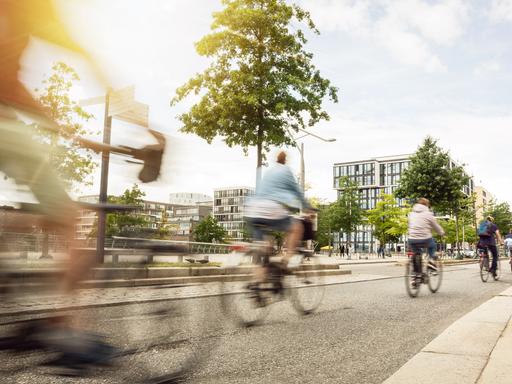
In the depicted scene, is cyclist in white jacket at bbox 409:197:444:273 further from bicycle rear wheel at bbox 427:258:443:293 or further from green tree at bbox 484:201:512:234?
green tree at bbox 484:201:512:234

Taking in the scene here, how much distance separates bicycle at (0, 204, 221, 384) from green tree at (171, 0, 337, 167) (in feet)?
44.8

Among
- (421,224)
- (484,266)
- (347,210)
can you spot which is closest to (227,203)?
(347,210)

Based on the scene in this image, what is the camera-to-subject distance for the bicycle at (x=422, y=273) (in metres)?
8.38

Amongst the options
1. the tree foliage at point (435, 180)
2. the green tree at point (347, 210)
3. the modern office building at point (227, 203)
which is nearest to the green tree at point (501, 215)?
the green tree at point (347, 210)

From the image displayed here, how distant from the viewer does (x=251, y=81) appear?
1689cm

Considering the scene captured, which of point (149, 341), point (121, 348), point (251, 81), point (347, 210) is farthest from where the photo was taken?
point (347, 210)

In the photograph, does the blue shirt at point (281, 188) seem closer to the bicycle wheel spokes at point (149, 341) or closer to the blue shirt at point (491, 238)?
the bicycle wheel spokes at point (149, 341)

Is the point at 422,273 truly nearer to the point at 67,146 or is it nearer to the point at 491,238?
the point at 491,238

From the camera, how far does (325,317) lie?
588 cm

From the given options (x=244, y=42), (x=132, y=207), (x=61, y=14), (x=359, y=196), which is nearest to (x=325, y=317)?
(x=132, y=207)

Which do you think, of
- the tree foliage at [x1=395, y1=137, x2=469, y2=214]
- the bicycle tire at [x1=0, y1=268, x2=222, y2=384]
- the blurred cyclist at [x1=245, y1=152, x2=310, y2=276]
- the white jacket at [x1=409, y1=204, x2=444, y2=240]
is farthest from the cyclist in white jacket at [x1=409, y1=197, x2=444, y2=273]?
the tree foliage at [x1=395, y1=137, x2=469, y2=214]

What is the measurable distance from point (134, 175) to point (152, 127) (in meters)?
0.27

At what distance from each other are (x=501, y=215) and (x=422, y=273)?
53533mm

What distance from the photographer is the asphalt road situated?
298 cm
